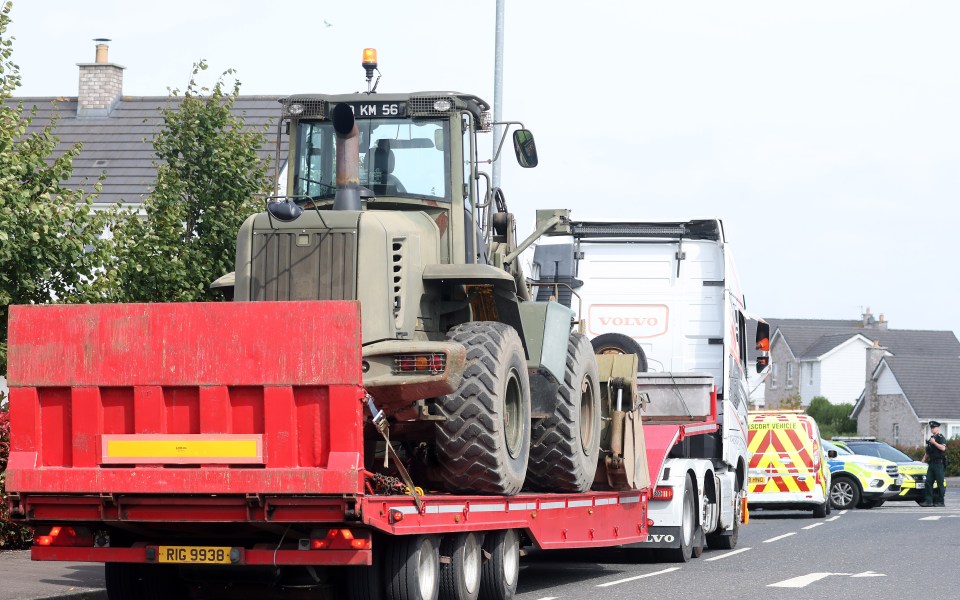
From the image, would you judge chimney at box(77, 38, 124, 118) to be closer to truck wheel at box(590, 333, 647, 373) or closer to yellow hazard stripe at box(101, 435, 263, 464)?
truck wheel at box(590, 333, 647, 373)

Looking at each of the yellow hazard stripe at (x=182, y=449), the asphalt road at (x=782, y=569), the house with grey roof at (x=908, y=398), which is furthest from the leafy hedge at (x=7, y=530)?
the house with grey roof at (x=908, y=398)

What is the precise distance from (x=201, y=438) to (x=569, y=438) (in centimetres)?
407

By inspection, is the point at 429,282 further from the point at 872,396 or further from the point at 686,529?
the point at 872,396

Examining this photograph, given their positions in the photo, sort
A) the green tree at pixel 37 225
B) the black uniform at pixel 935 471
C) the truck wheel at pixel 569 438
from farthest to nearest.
→ the black uniform at pixel 935 471 → the green tree at pixel 37 225 → the truck wheel at pixel 569 438

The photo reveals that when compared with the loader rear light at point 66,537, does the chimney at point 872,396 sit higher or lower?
higher

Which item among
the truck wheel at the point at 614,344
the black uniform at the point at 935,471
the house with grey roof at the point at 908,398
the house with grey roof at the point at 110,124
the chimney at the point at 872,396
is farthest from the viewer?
the chimney at the point at 872,396

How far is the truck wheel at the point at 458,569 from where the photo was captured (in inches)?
429

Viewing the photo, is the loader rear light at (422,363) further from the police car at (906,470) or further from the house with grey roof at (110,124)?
the police car at (906,470)

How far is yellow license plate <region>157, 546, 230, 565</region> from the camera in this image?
9.65 m

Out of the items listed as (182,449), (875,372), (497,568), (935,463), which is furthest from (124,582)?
(875,372)

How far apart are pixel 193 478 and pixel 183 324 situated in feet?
3.18

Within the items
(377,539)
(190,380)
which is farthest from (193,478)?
(377,539)

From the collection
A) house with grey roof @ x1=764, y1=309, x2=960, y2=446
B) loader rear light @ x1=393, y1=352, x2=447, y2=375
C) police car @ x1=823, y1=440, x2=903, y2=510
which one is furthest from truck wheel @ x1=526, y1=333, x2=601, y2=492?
house with grey roof @ x1=764, y1=309, x2=960, y2=446

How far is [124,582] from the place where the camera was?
11.0m
